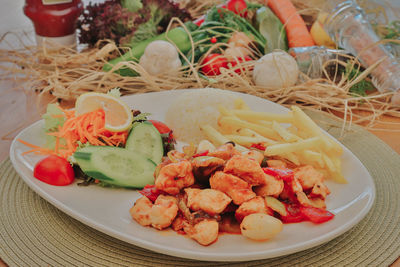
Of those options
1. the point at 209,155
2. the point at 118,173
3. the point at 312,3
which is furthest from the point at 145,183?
the point at 312,3

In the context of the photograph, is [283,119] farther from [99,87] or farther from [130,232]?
[99,87]

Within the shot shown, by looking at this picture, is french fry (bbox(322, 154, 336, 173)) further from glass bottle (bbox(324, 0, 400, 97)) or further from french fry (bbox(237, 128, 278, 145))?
glass bottle (bbox(324, 0, 400, 97))

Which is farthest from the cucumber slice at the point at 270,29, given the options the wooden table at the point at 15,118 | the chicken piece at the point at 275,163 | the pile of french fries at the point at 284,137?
the chicken piece at the point at 275,163

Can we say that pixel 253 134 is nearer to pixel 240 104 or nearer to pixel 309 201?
pixel 240 104

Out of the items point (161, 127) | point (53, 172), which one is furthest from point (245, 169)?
point (161, 127)

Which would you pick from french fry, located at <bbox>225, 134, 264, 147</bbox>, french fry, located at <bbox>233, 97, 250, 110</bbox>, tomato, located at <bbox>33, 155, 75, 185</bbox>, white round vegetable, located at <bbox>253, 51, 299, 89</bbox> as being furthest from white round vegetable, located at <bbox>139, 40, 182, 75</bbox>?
tomato, located at <bbox>33, 155, 75, 185</bbox>

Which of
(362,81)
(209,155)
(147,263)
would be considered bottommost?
(362,81)
